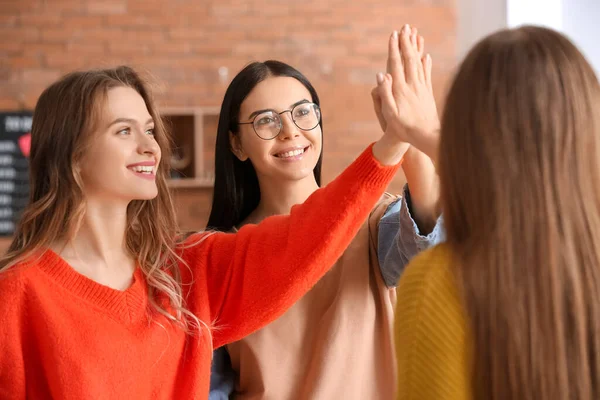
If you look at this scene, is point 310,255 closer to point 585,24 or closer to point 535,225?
point 535,225

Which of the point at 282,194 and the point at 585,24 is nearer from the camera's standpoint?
the point at 282,194

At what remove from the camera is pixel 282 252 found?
57.2 inches

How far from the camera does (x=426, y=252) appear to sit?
994mm

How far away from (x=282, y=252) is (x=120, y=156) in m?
0.37

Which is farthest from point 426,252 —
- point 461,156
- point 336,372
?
point 336,372

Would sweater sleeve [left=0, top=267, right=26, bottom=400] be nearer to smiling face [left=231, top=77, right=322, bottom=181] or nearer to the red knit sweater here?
the red knit sweater

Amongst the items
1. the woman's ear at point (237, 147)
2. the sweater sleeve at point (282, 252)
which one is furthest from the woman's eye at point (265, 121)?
the sweater sleeve at point (282, 252)

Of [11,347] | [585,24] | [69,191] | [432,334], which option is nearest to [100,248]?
[69,191]

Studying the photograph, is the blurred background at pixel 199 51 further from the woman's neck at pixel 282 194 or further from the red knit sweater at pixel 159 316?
the red knit sweater at pixel 159 316

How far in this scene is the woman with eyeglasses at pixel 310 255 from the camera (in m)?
1.47

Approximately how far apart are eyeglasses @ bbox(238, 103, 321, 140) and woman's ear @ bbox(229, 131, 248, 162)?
0.10m

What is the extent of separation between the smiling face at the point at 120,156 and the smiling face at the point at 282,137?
0.27 metres

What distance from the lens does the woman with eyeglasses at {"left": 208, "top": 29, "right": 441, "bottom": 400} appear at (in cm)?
147

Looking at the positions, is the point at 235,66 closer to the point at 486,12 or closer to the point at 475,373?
the point at 486,12
